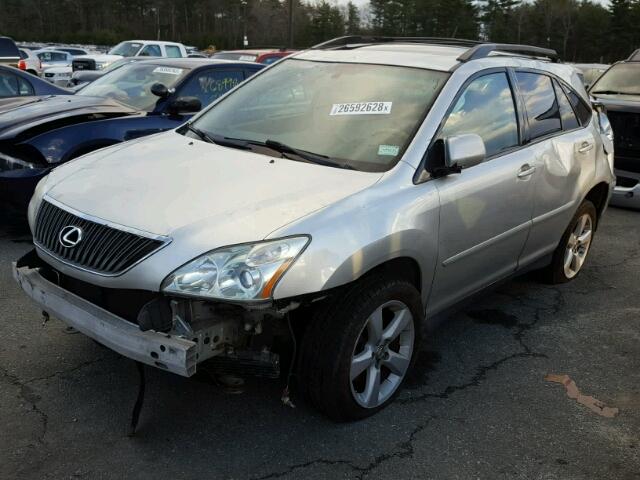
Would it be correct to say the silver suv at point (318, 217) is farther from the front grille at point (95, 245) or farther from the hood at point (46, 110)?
the hood at point (46, 110)

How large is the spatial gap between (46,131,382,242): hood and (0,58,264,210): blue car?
1943 mm

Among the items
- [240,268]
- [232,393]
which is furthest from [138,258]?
[232,393]

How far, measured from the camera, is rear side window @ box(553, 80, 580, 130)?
14.6 feet

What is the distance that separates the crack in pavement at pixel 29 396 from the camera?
280 cm

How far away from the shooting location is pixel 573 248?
4.88 m

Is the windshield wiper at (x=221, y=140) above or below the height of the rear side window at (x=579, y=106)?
below

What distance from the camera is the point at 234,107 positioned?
3.94 meters

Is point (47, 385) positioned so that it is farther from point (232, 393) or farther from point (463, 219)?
point (463, 219)

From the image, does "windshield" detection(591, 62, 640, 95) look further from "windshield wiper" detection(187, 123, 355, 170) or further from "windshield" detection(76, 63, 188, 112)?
"windshield wiper" detection(187, 123, 355, 170)

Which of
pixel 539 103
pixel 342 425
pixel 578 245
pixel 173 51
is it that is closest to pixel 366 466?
pixel 342 425

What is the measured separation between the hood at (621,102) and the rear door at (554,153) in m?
3.41

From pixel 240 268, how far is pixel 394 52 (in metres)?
1.98

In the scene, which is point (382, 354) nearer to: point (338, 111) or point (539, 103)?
point (338, 111)

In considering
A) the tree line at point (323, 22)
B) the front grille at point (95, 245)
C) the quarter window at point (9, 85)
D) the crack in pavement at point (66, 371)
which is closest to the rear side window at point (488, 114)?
the front grille at point (95, 245)
